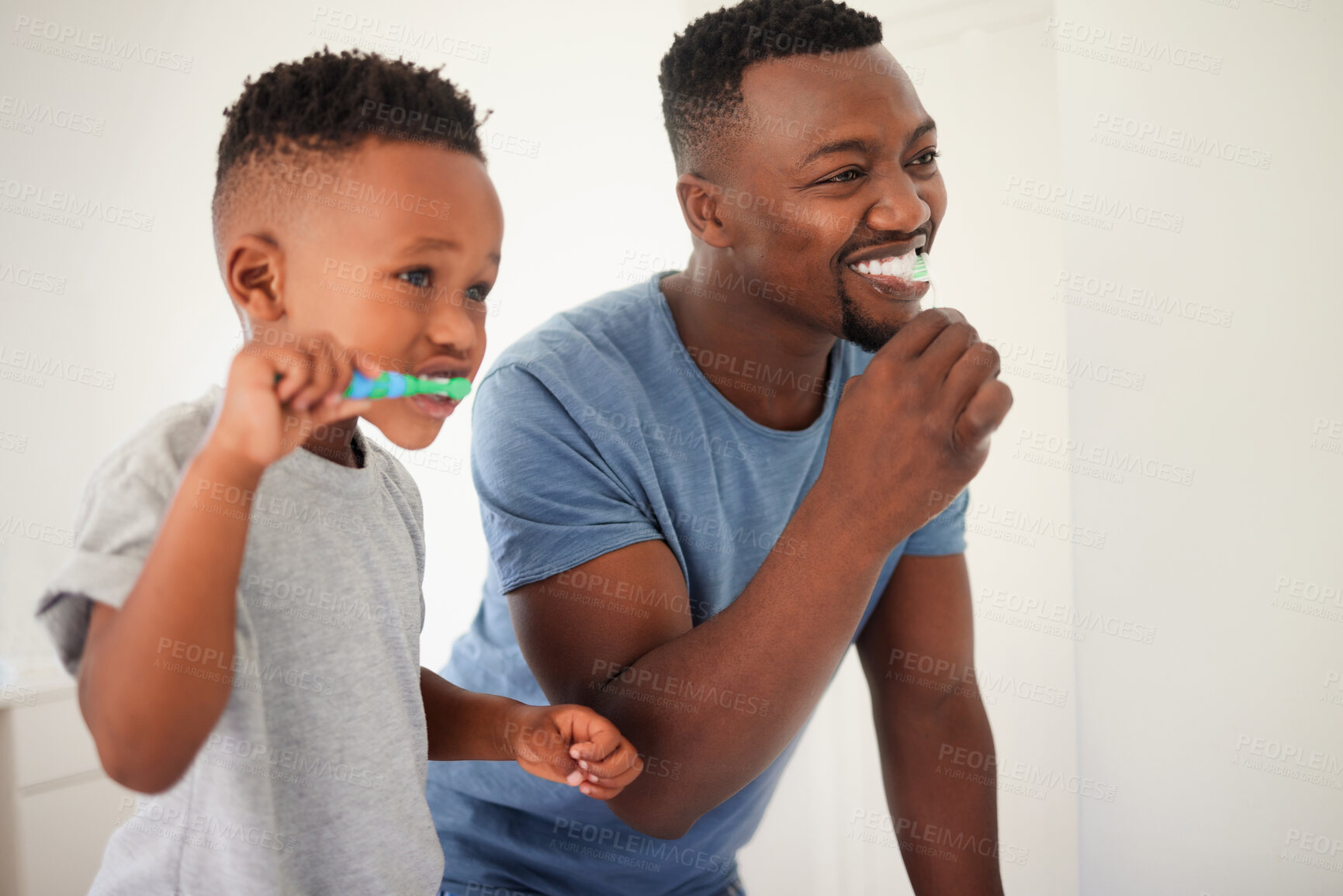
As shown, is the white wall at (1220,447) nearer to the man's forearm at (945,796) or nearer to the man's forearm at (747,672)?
the man's forearm at (945,796)

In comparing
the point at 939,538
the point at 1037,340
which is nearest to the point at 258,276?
the point at 939,538

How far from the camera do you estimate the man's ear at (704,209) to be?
117cm

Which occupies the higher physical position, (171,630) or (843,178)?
(843,178)

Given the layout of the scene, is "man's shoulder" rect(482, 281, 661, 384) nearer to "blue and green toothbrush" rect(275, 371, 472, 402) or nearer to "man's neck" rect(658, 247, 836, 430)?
"man's neck" rect(658, 247, 836, 430)

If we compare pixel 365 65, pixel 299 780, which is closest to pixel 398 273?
pixel 365 65

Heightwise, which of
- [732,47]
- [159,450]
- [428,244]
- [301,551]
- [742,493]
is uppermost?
[732,47]

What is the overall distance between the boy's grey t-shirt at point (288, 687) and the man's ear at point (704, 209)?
0.58 meters

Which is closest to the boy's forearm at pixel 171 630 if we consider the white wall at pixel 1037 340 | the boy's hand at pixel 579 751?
the boy's hand at pixel 579 751

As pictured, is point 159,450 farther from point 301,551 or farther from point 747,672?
point 747,672

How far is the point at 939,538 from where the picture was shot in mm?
1230

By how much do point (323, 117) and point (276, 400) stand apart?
0.28 m

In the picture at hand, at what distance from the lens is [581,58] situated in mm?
2182

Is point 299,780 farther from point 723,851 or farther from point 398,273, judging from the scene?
point 723,851

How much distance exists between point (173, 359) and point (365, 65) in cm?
203
